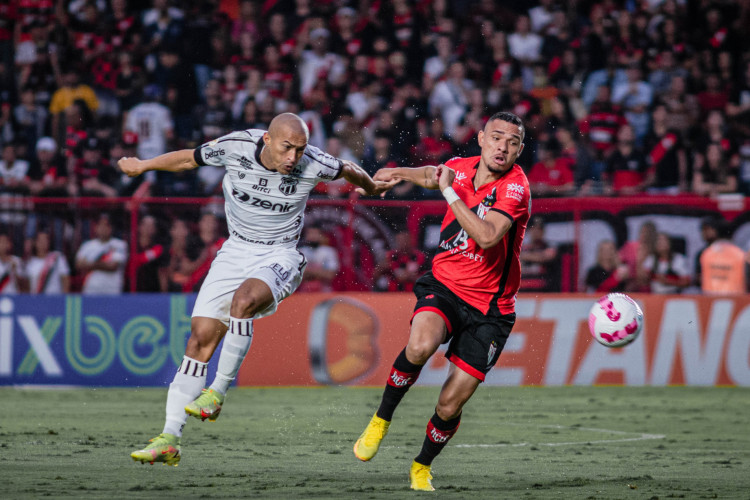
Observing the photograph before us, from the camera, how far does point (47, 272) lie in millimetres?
13039

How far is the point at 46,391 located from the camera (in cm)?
1311

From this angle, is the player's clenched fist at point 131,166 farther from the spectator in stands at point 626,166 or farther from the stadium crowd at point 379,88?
the spectator in stands at point 626,166

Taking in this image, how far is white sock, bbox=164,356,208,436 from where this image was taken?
7.09 m

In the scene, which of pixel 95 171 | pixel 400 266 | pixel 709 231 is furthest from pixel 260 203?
pixel 709 231

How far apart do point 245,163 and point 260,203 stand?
30 cm

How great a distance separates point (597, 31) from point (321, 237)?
7430 mm

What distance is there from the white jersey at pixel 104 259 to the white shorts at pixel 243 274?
18.0ft

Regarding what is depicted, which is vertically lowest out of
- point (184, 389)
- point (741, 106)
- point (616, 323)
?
point (184, 389)

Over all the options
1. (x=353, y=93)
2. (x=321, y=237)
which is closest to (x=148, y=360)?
(x=321, y=237)

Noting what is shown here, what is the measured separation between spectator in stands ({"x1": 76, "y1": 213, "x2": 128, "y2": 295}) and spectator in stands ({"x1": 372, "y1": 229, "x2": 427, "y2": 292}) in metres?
3.07

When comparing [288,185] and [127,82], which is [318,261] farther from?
[288,185]

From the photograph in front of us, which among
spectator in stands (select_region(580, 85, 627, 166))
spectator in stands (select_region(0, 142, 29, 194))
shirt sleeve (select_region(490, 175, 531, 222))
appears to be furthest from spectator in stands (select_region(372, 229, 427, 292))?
shirt sleeve (select_region(490, 175, 531, 222))

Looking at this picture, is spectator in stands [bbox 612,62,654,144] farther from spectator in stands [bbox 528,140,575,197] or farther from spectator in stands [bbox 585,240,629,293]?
spectator in stands [bbox 585,240,629,293]

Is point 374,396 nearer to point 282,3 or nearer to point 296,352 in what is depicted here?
point 296,352
